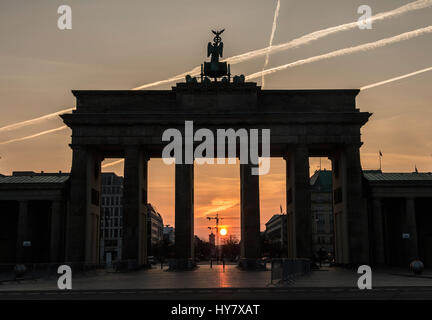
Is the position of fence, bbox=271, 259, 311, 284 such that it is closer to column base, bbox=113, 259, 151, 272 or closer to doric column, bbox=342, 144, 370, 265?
doric column, bbox=342, 144, 370, 265

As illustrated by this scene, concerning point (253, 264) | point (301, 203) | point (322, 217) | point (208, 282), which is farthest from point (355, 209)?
point (322, 217)

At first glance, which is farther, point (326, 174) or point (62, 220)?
point (326, 174)

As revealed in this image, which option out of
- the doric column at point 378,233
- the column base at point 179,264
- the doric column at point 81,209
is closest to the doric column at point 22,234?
the doric column at point 81,209

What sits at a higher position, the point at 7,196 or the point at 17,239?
the point at 7,196

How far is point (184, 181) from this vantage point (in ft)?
222

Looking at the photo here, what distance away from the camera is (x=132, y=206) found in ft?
220

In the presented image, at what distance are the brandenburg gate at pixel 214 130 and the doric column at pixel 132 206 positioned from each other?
0.12 meters

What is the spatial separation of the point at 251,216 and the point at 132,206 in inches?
557

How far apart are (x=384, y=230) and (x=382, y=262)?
766 centimetres

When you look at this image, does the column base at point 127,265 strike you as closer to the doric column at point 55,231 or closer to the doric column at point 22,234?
the doric column at point 55,231

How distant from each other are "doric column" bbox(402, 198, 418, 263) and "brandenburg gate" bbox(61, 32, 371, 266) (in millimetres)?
6241

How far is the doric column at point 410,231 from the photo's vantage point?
224ft
